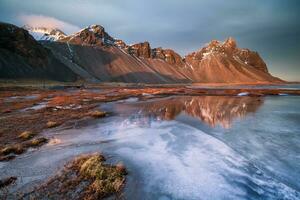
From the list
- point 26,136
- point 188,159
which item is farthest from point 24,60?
point 188,159

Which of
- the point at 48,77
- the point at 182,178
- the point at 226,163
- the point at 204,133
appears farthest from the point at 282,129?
the point at 48,77

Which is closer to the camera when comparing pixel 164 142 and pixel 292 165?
pixel 292 165

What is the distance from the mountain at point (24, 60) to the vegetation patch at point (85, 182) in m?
109

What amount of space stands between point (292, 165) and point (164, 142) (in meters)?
7.38

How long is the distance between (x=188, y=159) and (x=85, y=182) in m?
5.38

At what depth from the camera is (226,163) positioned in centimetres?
1112

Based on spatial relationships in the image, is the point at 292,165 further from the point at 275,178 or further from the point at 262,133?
the point at 262,133

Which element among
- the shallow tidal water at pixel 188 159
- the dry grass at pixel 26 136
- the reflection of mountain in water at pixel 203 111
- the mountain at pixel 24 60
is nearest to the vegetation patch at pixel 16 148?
the shallow tidal water at pixel 188 159

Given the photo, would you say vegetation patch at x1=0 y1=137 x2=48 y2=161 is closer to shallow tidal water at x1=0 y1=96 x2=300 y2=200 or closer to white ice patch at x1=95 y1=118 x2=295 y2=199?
shallow tidal water at x1=0 y1=96 x2=300 y2=200

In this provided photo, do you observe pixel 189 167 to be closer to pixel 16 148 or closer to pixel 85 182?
pixel 85 182

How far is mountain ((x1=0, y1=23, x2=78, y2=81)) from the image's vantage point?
10925cm

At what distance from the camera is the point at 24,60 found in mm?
122750

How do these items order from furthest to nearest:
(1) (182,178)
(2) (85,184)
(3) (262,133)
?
(3) (262,133) < (1) (182,178) < (2) (85,184)

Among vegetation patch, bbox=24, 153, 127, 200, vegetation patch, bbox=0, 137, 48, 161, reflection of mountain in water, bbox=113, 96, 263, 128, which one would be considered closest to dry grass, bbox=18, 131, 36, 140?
vegetation patch, bbox=0, 137, 48, 161
